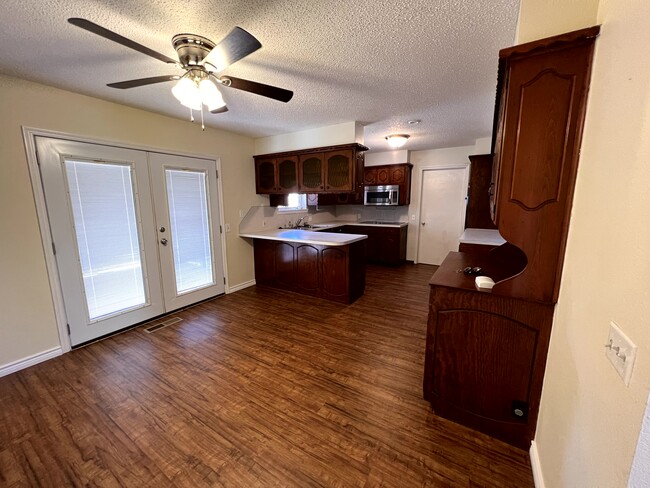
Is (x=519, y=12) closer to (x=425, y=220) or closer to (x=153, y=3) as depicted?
(x=153, y=3)

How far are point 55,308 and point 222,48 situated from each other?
2.86 metres

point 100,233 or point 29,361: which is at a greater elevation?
point 100,233

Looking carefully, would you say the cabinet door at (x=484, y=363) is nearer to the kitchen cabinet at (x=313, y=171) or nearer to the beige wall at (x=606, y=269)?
the beige wall at (x=606, y=269)

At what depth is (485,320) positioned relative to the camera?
155 centimetres

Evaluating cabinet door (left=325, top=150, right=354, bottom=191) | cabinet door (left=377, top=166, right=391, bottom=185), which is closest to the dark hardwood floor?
cabinet door (left=325, top=150, right=354, bottom=191)

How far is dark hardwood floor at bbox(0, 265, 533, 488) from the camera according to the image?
141 cm

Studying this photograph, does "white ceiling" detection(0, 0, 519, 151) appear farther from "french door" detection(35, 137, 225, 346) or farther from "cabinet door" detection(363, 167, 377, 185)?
"cabinet door" detection(363, 167, 377, 185)

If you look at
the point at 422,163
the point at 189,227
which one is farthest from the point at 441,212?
the point at 189,227

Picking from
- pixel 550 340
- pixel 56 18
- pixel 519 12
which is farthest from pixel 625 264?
pixel 56 18

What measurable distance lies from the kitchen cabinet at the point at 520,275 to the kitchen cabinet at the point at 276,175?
9.55 feet

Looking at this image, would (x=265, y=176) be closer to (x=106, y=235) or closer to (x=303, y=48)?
(x=106, y=235)

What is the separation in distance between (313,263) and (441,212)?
10.5 ft

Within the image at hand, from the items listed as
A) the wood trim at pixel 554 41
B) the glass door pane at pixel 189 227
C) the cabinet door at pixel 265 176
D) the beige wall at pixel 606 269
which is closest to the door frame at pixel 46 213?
the glass door pane at pixel 189 227

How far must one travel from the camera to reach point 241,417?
5.81 ft
